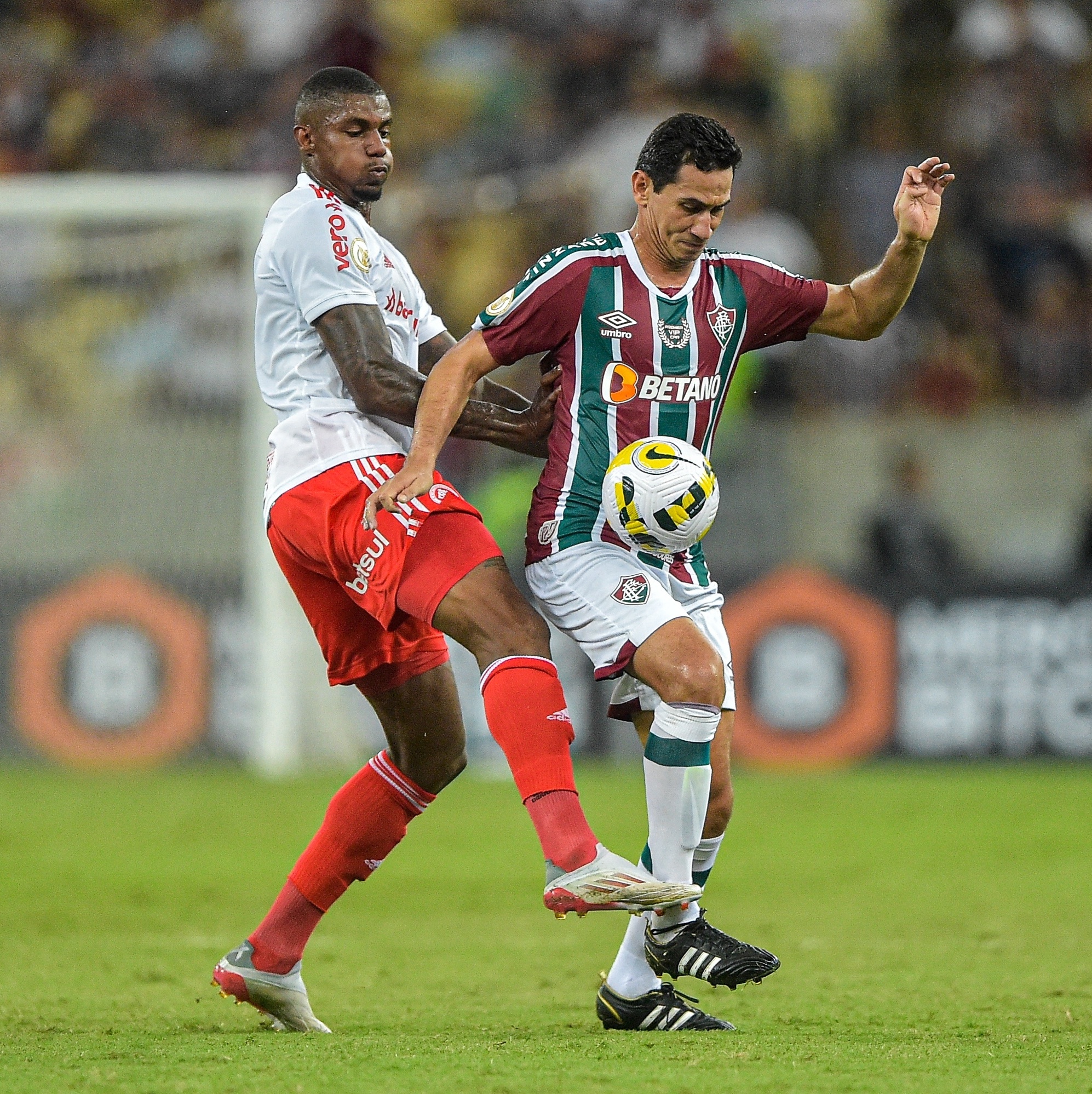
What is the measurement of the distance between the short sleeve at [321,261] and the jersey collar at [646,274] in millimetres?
700

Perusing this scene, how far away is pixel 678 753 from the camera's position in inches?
183

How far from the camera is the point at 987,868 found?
358 inches

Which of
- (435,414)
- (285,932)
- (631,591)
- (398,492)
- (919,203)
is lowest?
(285,932)

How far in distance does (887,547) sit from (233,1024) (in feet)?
29.9

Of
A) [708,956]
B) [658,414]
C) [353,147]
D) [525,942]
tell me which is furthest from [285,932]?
[353,147]

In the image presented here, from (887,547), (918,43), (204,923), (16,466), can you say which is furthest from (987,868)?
(918,43)

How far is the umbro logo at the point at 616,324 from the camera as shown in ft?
16.0

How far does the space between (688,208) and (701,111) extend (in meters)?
10.2

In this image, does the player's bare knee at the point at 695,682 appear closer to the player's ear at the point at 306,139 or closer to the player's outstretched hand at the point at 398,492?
the player's outstretched hand at the point at 398,492

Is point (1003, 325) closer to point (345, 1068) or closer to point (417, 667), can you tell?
point (417, 667)

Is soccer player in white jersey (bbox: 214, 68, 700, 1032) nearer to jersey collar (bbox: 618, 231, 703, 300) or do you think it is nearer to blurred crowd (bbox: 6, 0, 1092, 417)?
jersey collar (bbox: 618, 231, 703, 300)

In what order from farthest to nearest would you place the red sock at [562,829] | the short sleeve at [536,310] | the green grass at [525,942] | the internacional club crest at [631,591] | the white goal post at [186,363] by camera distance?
the white goal post at [186,363] < the short sleeve at [536,310] < the internacional club crest at [631,591] < the red sock at [562,829] < the green grass at [525,942]

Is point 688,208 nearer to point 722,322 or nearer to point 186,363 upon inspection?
point 722,322

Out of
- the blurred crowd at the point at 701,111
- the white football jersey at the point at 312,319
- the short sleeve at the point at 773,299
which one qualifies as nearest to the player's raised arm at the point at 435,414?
the white football jersey at the point at 312,319
